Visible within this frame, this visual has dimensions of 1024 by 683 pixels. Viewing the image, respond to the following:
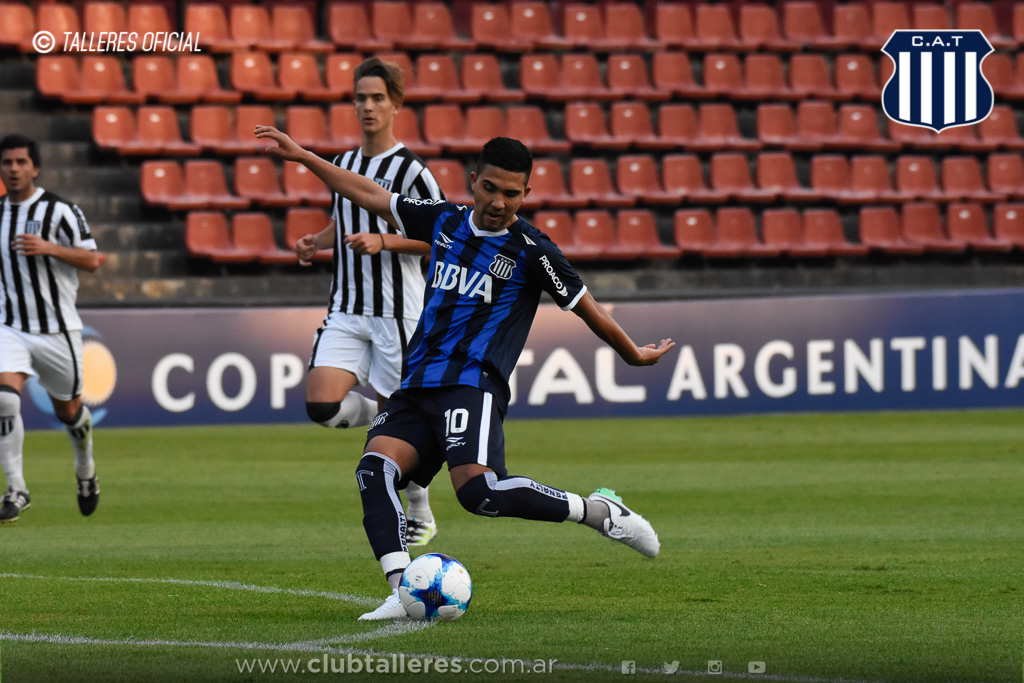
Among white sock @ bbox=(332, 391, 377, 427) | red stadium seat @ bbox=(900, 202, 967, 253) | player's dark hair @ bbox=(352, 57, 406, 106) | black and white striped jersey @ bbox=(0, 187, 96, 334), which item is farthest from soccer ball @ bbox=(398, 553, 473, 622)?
red stadium seat @ bbox=(900, 202, 967, 253)

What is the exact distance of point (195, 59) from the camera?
1593 centimetres

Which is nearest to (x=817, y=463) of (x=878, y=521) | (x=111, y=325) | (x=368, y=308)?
(x=878, y=521)

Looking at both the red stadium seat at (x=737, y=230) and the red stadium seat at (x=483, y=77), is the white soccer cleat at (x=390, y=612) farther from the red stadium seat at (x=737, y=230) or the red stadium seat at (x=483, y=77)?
the red stadium seat at (x=483, y=77)

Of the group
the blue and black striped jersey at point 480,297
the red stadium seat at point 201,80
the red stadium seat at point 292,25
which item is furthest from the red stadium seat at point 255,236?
the blue and black striped jersey at point 480,297

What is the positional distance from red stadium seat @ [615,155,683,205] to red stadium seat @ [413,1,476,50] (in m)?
2.48

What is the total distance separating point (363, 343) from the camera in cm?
718

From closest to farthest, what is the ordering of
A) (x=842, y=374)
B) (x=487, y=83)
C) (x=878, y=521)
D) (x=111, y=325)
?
(x=878, y=521), (x=111, y=325), (x=842, y=374), (x=487, y=83)

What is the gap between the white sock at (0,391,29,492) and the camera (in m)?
7.68

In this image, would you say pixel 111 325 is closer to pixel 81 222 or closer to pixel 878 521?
pixel 81 222

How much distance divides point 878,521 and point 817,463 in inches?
100

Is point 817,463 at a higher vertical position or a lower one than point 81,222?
lower

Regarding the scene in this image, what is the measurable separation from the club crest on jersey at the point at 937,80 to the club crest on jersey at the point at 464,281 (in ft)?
44.6

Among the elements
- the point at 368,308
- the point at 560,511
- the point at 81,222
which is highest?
the point at 81,222

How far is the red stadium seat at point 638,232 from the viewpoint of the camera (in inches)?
615
